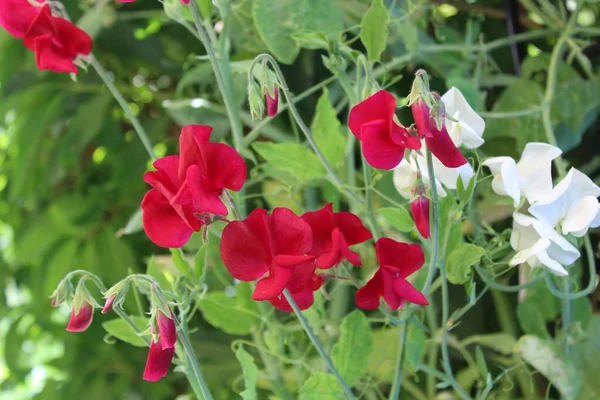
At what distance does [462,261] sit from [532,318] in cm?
17

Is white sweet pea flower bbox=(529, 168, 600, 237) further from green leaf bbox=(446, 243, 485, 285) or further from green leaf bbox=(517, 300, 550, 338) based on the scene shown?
green leaf bbox=(517, 300, 550, 338)

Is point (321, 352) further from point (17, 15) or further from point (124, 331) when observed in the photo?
point (17, 15)

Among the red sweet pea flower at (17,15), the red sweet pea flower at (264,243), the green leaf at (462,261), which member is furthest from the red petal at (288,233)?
the red sweet pea flower at (17,15)

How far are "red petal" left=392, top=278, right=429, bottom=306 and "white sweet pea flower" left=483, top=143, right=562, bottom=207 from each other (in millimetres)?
78

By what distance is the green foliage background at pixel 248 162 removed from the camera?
1.57 ft

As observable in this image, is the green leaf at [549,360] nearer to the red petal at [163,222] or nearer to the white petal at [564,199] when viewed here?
the white petal at [564,199]

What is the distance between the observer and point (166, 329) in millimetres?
300

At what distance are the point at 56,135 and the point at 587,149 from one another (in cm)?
67

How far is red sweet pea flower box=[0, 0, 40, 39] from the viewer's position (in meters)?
0.40

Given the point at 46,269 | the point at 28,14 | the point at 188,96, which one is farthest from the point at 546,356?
the point at 46,269

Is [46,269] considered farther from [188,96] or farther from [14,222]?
[188,96]

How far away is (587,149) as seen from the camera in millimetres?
729

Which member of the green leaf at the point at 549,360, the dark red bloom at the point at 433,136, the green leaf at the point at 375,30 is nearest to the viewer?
the dark red bloom at the point at 433,136

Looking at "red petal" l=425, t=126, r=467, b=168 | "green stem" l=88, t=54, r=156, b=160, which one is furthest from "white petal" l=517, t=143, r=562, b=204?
"green stem" l=88, t=54, r=156, b=160
